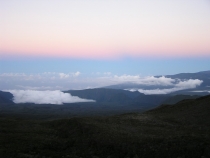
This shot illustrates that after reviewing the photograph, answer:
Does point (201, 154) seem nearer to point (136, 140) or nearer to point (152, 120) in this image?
point (136, 140)

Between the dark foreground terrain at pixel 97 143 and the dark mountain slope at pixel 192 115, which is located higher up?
the dark mountain slope at pixel 192 115

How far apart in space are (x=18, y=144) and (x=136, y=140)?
14470 mm

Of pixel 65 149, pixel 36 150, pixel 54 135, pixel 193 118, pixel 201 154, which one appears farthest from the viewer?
pixel 193 118

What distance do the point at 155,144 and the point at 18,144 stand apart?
16.5 meters

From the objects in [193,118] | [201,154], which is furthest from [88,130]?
[193,118]

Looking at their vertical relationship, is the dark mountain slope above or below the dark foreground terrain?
above

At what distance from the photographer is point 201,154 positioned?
78.4 ft

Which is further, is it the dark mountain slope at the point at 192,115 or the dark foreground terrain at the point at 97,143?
the dark mountain slope at the point at 192,115

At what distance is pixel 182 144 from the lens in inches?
1031

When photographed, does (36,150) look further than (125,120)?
No

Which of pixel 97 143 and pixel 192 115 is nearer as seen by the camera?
pixel 97 143

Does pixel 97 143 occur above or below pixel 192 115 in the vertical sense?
below

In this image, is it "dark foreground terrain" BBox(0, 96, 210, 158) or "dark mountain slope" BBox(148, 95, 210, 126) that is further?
"dark mountain slope" BBox(148, 95, 210, 126)

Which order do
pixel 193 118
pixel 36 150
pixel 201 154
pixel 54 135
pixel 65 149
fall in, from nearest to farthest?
1. pixel 201 154
2. pixel 36 150
3. pixel 65 149
4. pixel 54 135
5. pixel 193 118
